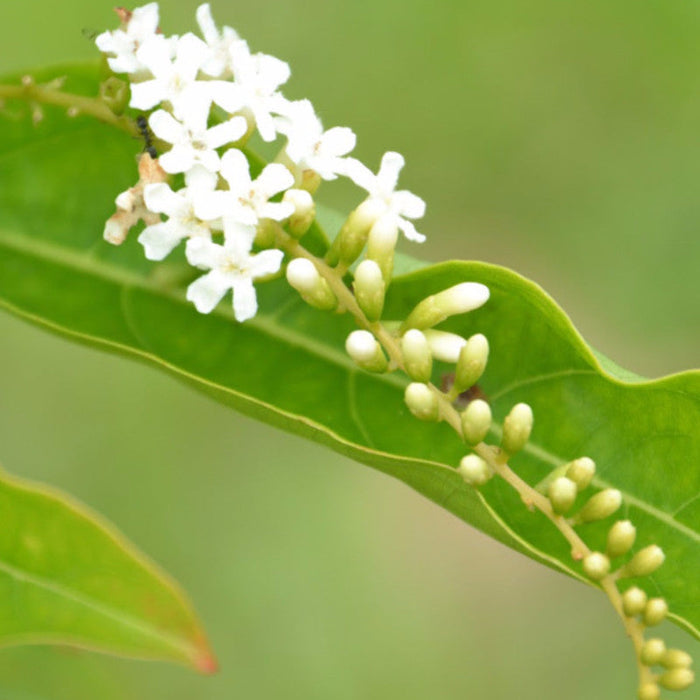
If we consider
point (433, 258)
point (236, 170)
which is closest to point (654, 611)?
point (236, 170)

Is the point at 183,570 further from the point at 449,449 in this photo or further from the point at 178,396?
the point at 449,449

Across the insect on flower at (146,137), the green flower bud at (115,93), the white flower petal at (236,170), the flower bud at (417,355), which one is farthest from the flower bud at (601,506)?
the green flower bud at (115,93)

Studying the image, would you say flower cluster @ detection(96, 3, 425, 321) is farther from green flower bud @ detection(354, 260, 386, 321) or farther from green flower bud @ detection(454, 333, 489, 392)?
green flower bud @ detection(454, 333, 489, 392)

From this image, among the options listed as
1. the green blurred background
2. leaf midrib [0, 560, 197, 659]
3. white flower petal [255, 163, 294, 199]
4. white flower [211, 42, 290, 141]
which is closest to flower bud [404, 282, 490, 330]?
white flower petal [255, 163, 294, 199]

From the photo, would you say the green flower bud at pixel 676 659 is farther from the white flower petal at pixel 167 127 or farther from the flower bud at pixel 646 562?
the white flower petal at pixel 167 127

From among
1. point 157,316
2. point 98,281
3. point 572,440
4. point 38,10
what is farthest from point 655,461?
point 38,10
